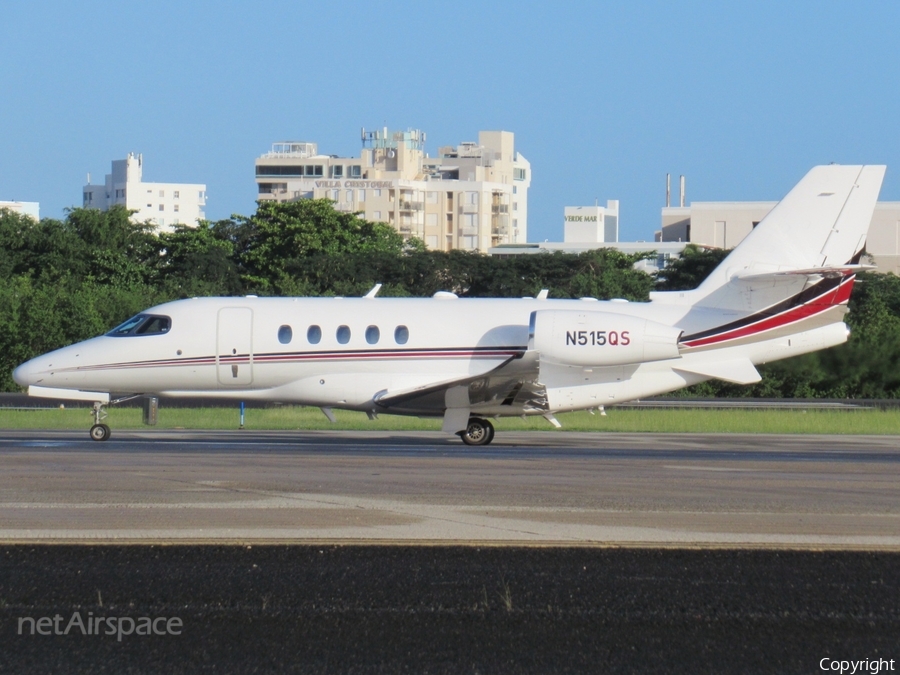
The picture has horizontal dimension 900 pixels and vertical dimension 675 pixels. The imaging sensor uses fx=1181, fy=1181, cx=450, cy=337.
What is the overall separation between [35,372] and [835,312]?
52.0ft

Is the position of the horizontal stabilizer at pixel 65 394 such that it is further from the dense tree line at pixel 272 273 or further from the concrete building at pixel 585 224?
the concrete building at pixel 585 224

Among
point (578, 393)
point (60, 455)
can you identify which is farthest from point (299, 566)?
point (578, 393)

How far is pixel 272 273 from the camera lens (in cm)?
8331

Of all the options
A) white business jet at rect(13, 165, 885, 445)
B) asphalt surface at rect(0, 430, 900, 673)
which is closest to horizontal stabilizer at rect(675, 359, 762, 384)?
white business jet at rect(13, 165, 885, 445)

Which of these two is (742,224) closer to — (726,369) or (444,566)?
(726,369)

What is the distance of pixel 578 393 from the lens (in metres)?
23.3

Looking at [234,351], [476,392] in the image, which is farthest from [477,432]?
[234,351]

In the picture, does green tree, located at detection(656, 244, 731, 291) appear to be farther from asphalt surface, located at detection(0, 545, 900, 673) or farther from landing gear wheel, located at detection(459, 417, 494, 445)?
asphalt surface, located at detection(0, 545, 900, 673)

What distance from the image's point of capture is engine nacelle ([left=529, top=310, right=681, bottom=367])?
22.6m

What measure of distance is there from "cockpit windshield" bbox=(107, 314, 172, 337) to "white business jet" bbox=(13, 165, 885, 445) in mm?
29

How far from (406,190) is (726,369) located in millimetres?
158596

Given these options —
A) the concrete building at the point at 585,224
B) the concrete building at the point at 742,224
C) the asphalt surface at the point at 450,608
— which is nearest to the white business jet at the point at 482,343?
the asphalt surface at the point at 450,608

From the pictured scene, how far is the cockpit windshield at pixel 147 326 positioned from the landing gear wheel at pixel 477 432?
6283 mm

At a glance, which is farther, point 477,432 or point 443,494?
point 477,432
